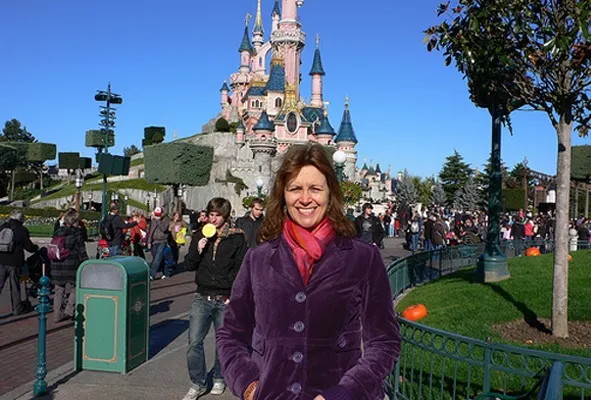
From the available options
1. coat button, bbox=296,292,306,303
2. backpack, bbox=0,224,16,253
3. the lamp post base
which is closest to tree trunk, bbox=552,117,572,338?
the lamp post base

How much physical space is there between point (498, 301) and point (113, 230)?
829 cm

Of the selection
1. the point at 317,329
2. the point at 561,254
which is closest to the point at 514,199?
the point at 561,254

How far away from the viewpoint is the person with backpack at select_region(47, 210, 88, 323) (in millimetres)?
8523

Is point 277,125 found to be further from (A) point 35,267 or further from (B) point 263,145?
(A) point 35,267

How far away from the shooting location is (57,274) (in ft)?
28.2

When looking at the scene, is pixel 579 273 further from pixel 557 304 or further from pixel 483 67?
pixel 483 67

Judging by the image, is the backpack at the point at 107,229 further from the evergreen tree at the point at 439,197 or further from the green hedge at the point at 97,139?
the evergreen tree at the point at 439,197

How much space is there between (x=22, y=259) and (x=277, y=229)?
8.50 metres

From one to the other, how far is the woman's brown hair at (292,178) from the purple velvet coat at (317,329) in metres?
0.08

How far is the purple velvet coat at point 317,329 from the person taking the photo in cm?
223

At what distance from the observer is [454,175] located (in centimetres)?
6819

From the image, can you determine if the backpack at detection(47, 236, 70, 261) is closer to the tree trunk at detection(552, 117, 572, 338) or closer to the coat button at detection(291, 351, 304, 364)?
the tree trunk at detection(552, 117, 572, 338)

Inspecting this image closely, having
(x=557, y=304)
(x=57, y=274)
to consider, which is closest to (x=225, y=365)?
(x=557, y=304)

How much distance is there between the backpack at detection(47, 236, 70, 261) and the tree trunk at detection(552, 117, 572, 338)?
693 cm
